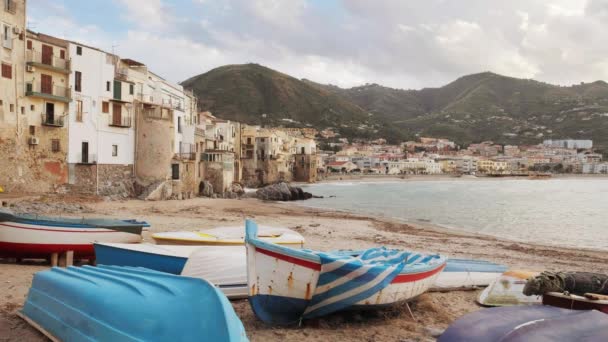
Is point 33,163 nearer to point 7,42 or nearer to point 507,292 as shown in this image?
point 7,42

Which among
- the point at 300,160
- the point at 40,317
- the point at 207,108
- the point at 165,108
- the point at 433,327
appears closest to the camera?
the point at 40,317

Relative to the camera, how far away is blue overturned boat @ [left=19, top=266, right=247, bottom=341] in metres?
4.64

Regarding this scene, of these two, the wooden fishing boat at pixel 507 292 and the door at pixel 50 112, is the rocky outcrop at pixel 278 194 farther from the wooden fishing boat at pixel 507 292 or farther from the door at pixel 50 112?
the wooden fishing boat at pixel 507 292

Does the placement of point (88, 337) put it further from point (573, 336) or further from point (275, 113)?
point (275, 113)

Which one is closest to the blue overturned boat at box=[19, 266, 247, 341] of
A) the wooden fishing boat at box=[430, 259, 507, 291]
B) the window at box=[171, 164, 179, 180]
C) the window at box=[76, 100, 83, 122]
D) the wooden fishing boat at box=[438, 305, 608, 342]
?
the wooden fishing boat at box=[438, 305, 608, 342]

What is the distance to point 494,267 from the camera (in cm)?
1281

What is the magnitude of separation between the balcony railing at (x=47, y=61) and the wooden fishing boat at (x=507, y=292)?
28679 millimetres

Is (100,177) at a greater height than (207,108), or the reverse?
(207,108)

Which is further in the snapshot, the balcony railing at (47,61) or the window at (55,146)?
the window at (55,146)

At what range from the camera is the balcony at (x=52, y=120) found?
97.8 feet

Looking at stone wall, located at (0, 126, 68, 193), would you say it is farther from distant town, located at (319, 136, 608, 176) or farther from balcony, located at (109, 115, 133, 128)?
distant town, located at (319, 136, 608, 176)

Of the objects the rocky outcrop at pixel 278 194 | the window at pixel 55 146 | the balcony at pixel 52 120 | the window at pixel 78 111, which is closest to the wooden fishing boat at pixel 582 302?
the balcony at pixel 52 120

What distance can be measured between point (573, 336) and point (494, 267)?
7267 mm

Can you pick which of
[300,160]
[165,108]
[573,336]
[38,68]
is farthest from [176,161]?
[300,160]
